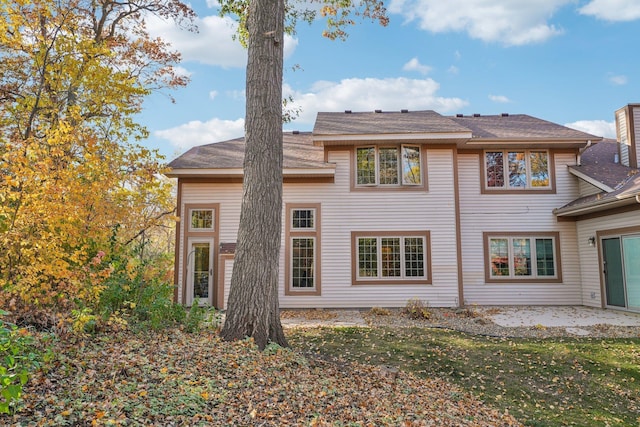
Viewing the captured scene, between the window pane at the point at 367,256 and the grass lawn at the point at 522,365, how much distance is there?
3.25 meters

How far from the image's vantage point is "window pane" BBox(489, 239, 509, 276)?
432 inches

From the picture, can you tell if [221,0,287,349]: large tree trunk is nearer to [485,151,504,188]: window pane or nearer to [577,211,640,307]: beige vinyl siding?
[485,151,504,188]: window pane

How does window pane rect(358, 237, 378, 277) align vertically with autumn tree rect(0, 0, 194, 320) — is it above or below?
below

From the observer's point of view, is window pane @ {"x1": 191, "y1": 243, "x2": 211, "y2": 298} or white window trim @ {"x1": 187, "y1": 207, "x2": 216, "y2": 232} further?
white window trim @ {"x1": 187, "y1": 207, "x2": 216, "y2": 232}

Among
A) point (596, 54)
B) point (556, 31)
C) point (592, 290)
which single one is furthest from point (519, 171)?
point (596, 54)

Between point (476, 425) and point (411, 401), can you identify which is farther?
point (411, 401)

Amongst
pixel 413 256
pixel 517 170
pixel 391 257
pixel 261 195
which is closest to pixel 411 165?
pixel 413 256

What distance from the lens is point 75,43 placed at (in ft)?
23.2

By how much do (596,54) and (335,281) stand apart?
13437 mm

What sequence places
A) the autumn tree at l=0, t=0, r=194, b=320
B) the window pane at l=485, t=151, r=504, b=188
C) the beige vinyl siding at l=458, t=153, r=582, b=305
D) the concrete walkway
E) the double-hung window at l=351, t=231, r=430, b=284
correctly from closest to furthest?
the autumn tree at l=0, t=0, r=194, b=320
the concrete walkway
the double-hung window at l=351, t=231, r=430, b=284
the beige vinyl siding at l=458, t=153, r=582, b=305
the window pane at l=485, t=151, r=504, b=188

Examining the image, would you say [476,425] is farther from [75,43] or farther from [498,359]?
[75,43]

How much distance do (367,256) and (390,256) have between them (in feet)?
2.13

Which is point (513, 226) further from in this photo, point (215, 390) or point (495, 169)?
point (215, 390)

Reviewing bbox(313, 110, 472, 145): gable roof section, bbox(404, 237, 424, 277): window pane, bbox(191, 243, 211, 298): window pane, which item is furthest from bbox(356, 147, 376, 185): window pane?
bbox(191, 243, 211, 298): window pane
